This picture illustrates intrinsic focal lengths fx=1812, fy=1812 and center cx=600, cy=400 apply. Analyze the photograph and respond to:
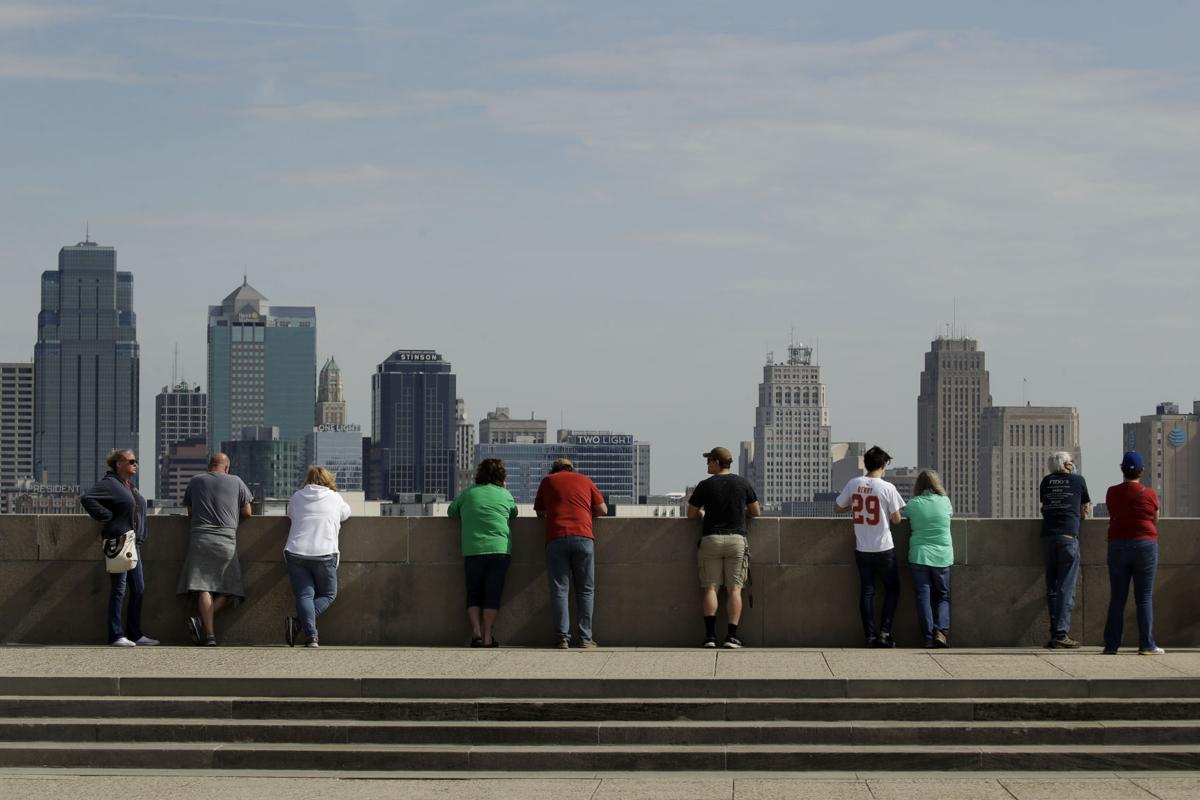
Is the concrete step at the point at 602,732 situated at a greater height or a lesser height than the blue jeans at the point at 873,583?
lesser

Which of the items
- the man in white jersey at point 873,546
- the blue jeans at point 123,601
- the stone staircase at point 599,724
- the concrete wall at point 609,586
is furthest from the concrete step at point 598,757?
the concrete wall at point 609,586

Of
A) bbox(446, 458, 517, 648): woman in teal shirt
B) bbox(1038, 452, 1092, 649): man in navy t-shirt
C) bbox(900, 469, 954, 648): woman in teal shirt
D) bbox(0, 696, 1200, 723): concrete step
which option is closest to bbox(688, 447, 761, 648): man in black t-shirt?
bbox(900, 469, 954, 648): woman in teal shirt

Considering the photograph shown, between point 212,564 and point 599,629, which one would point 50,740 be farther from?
point 599,629

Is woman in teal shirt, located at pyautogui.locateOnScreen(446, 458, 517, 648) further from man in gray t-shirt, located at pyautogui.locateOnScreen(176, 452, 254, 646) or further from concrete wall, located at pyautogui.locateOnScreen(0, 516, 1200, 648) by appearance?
man in gray t-shirt, located at pyautogui.locateOnScreen(176, 452, 254, 646)

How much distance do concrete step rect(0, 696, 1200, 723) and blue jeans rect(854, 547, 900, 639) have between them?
281 cm

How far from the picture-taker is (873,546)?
565 inches

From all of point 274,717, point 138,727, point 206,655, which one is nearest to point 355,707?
point 274,717

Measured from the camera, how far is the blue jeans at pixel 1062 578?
1417 centimetres

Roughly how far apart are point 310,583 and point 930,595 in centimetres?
495

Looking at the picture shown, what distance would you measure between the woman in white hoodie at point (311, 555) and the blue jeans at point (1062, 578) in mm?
5683

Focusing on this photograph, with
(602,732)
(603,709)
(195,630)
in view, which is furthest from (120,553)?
(602,732)

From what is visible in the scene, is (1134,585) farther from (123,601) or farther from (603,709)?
(123,601)

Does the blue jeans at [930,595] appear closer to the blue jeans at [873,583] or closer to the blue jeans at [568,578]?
the blue jeans at [873,583]

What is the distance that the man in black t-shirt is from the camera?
46.8 ft
